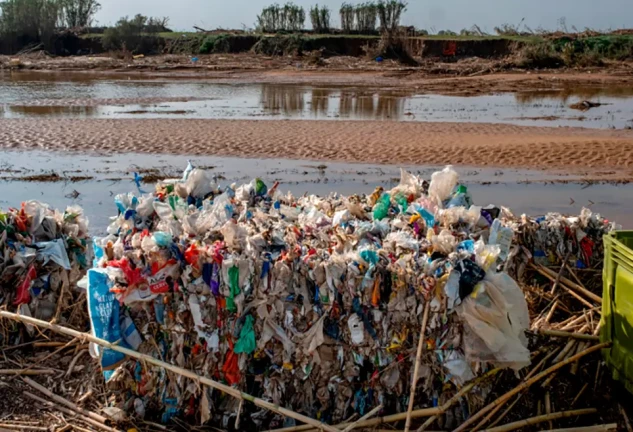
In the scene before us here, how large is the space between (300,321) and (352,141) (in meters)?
10.1

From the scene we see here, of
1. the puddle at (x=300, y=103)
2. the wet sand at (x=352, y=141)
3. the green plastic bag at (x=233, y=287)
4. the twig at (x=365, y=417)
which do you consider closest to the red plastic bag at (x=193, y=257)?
the green plastic bag at (x=233, y=287)

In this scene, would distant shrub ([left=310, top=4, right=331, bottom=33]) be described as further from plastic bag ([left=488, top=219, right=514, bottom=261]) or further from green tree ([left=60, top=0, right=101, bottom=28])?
plastic bag ([left=488, top=219, right=514, bottom=261])

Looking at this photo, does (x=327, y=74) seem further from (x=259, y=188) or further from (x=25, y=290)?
(x=25, y=290)

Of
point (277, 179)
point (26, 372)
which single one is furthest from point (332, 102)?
point (26, 372)

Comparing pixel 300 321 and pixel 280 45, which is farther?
pixel 280 45

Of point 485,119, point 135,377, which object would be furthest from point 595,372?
point 485,119

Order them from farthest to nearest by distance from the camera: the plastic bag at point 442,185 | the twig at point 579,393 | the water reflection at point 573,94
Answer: the water reflection at point 573,94 < the plastic bag at point 442,185 < the twig at point 579,393

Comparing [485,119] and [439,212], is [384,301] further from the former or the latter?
[485,119]

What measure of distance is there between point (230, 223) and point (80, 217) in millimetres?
1847

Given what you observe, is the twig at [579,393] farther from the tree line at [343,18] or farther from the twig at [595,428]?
the tree line at [343,18]

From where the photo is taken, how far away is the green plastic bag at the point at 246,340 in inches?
133

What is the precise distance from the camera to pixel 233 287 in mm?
3393

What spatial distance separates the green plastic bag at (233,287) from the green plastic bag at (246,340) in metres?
0.11

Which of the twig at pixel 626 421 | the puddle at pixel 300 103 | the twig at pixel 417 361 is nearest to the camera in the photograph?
the twig at pixel 417 361
